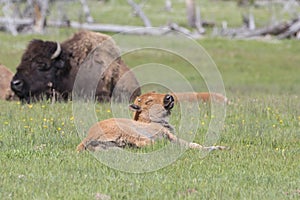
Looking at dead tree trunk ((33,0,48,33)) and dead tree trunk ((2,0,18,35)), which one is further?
dead tree trunk ((2,0,18,35))

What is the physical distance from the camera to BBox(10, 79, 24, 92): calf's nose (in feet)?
46.3

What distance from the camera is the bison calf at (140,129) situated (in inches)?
319

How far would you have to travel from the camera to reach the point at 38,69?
14812 mm

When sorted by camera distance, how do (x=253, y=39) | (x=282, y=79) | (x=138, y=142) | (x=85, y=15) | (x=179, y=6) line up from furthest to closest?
(x=179, y=6)
(x=85, y=15)
(x=253, y=39)
(x=282, y=79)
(x=138, y=142)

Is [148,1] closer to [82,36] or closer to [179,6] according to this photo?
[179,6]

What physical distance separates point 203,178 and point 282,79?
2040 centimetres

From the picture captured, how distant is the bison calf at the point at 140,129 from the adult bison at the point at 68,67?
5.62 m

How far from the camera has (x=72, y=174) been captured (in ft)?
23.4

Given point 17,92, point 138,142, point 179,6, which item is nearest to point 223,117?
point 138,142

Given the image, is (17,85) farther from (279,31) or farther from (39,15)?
(279,31)

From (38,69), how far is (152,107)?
21.1 ft

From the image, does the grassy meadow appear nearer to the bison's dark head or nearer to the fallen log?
the bison's dark head

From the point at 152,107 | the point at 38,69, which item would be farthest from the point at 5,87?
the point at 152,107

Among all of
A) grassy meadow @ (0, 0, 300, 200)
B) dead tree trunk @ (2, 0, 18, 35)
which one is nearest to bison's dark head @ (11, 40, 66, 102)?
grassy meadow @ (0, 0, 300, 200)
